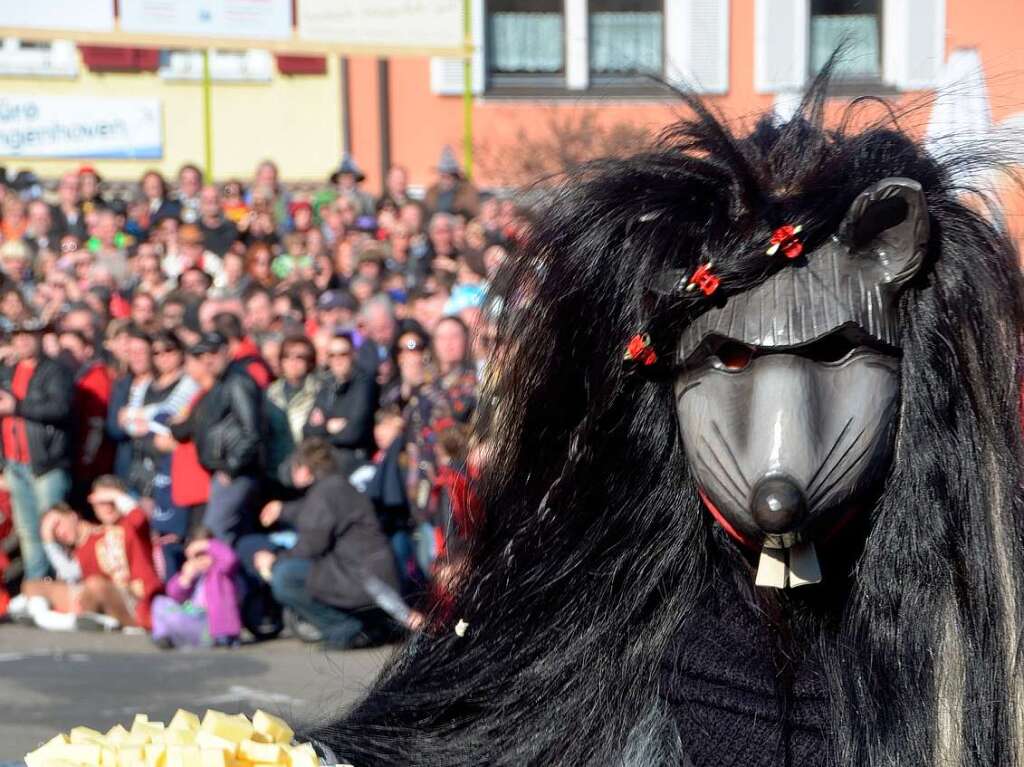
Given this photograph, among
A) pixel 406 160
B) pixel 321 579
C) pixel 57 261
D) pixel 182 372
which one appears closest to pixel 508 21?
pixel 406 160

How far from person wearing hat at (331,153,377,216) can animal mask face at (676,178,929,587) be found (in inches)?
401

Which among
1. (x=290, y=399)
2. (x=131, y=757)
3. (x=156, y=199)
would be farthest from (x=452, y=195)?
(x=131, y=757)

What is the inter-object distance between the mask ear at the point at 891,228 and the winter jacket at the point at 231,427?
6.35 m

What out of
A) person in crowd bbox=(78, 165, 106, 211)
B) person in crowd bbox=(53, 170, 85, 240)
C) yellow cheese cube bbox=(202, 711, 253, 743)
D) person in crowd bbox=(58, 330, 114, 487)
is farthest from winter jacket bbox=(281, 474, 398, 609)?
person in crowd bbox=(78, 165, 106, 211)

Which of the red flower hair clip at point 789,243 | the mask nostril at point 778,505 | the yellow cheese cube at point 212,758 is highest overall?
the red flower hair clip at point 789,243

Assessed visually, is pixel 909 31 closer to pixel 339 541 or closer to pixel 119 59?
pixel 339 541

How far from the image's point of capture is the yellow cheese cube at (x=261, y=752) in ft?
6.14

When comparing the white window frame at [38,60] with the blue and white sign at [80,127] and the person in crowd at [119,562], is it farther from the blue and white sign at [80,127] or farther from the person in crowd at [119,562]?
the person in crowd at [119,562]

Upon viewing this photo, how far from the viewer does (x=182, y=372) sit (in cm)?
862

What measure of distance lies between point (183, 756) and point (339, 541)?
5.58 metres

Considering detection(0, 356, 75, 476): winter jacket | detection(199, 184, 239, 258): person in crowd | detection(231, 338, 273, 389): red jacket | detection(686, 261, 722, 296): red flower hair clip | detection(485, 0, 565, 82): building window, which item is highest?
detection(485, 0, 565, 82): building window

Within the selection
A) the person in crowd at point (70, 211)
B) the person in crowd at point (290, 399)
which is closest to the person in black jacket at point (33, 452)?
the person in crowd at point (290, 399)

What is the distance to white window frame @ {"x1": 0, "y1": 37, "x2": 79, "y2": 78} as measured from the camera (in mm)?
17625

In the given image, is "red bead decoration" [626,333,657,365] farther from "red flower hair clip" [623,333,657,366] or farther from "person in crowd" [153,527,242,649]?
"person in crowd" [153,527,242,649]
